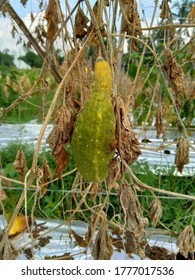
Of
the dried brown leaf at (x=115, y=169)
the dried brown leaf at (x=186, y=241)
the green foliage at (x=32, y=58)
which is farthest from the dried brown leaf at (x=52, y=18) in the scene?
the green foliage at (x=32, y=58)

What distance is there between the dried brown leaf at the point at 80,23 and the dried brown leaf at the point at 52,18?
53 millimetres

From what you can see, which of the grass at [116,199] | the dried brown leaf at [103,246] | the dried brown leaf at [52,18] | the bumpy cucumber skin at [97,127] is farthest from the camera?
the grass at [116,199]

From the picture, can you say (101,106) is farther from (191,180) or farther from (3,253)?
(191,180)

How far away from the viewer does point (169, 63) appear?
1047 millimetres

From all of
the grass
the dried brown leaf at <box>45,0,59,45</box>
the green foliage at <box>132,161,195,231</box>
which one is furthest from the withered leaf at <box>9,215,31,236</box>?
the dried brown leaf at <box>45,0,59,45</box>

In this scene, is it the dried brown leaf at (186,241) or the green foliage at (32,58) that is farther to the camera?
the green foliage at (32,58)

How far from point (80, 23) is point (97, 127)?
0.35 metres

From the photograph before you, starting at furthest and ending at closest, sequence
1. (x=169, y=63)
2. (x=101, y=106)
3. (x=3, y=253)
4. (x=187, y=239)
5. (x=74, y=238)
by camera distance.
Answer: (x=74, y=238) → (x=169, y=63) → (x=187, y=239) → (x=3, y=253) → (x=101, y=106)

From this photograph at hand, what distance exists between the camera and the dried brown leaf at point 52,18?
0.95 metres

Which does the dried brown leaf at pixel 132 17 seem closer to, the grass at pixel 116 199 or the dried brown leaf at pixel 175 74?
the dried brown leaf at pixel 175 74

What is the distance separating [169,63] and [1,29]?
1746 millimetres

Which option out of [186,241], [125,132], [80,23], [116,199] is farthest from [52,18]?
[116,199]

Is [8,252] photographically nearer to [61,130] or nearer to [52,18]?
[61,130]
